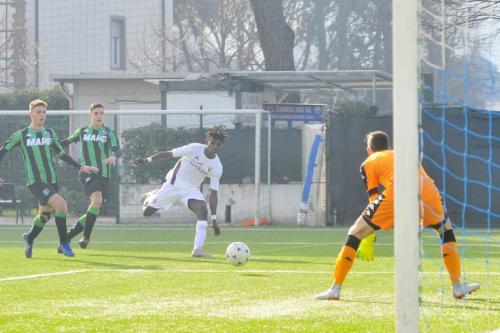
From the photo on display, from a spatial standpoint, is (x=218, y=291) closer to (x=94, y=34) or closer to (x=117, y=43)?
(x=94, y=34)

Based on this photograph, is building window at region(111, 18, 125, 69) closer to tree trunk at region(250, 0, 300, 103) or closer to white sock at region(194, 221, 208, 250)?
tree trunk at region(250, 0, 300, 103)

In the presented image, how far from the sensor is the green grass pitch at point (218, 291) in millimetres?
8070

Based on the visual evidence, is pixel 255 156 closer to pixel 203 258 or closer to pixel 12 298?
pixel 203 258

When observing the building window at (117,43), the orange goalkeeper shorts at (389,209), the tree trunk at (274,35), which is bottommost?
the orange goalkeeper shorts at (389,209)

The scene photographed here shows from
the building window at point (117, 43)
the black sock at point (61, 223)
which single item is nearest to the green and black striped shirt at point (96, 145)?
the black sock at point (61, 223)

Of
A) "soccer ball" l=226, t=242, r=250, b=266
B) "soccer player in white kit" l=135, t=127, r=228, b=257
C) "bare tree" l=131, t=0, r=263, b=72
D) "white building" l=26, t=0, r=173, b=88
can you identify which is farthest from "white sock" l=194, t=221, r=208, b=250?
"bare tree" l=131, t=0, r=263, b=72

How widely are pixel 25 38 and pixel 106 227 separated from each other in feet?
82.3

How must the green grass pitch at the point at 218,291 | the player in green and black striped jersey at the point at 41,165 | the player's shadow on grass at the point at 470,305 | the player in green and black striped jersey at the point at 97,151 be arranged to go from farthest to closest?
the player in green and black striped jersey at the point at 97,151 → the player in green and black striped jersey at the point at 41,165 → the player's shadow on grass at the point at 470,305 → the green grass pitch at the point at 218,291

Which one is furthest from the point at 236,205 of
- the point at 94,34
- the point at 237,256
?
the point at 94,34

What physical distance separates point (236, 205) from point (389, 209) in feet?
42.1

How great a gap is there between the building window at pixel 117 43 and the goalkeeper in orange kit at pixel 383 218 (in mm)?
34971

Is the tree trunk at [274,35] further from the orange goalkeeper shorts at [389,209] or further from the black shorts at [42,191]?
the orange goalkeeper shorts at [389,209]

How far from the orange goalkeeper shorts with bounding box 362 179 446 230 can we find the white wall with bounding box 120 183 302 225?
40.7 ft

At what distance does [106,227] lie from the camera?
21500 mm
